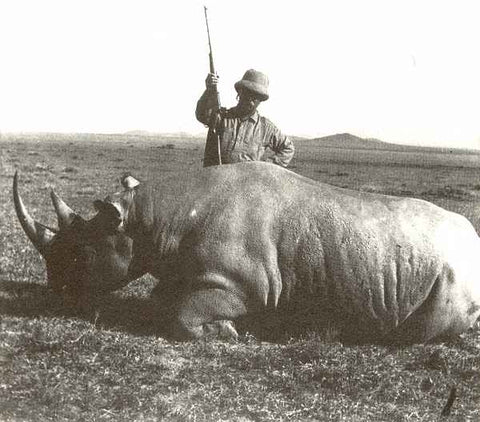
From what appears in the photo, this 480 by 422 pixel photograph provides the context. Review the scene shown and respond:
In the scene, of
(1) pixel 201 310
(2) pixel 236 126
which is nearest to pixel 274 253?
(1) pixel 201 310

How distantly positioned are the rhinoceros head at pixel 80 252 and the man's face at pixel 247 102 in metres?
2.71

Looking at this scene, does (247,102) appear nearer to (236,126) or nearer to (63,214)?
(236,126)

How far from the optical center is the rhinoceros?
7020mm

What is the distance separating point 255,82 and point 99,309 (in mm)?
3360

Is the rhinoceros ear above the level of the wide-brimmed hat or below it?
below

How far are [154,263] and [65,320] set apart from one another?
1085mm

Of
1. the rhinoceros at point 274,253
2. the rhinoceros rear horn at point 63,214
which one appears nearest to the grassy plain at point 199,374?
the rhinoceros at point 274,253

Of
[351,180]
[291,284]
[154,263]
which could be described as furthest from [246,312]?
[351,180]

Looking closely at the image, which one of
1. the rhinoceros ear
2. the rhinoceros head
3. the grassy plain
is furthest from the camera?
the rhinoceros ear

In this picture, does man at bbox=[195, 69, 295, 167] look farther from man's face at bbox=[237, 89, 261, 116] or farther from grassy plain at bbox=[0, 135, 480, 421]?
grassy plain at bbox=[0, 135, 480, 421]

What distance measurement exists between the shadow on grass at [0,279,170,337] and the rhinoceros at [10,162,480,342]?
1.10 ft

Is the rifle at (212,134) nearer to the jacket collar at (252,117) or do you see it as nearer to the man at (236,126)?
the man at (236,126)

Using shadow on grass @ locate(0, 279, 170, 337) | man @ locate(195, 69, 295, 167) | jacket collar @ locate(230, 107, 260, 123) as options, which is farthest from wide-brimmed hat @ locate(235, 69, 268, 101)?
shadow on grass @ locate(0, 279, 170, 337)

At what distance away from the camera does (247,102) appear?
9.14m
